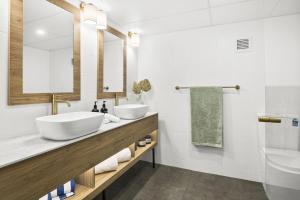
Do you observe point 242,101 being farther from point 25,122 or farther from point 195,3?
point 25,122

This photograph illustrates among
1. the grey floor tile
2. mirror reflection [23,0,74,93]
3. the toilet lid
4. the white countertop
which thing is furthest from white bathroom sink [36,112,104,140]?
the toilet lid

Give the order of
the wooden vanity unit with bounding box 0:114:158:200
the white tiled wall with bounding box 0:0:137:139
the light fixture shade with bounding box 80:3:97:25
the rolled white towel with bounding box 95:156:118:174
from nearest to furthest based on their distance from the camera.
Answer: the wooden vanity unit with bounding box 0:114:158:200 < the white tiled wall with bounding box 0:0:137:139 < the rolled white towel with bounding box 95:156:118:174 < the light fixture shade with bounding box 80:3:97:25

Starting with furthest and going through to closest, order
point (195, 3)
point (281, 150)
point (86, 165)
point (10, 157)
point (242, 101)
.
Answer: point (242, 101) < point (281, 150) < point (195, 3) < point (86, 165) < point (10, 157)

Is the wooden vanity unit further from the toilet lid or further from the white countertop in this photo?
the toilet lid

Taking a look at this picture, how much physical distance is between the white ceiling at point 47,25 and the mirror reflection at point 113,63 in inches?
21.3

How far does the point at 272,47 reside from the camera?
6.82 ft

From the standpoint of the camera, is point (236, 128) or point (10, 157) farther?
point (236, 128)

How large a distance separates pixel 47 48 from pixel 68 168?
3.29ft

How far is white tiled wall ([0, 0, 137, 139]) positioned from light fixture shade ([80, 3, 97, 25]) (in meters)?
0.08

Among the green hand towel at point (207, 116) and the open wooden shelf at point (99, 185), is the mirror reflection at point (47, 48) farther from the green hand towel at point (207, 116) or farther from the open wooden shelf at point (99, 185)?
the green hand towel at point (207, 116)

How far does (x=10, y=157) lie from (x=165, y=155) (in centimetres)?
215

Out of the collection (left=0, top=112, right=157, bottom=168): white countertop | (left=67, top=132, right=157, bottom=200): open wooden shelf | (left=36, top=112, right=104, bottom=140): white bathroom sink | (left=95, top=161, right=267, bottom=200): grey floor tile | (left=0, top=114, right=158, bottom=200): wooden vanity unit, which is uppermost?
(left=36, top=112, right=104, bottom=140): white bathroom sink

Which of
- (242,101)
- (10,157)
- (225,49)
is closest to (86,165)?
(10,157)

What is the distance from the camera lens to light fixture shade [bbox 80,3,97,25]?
1667 mm
